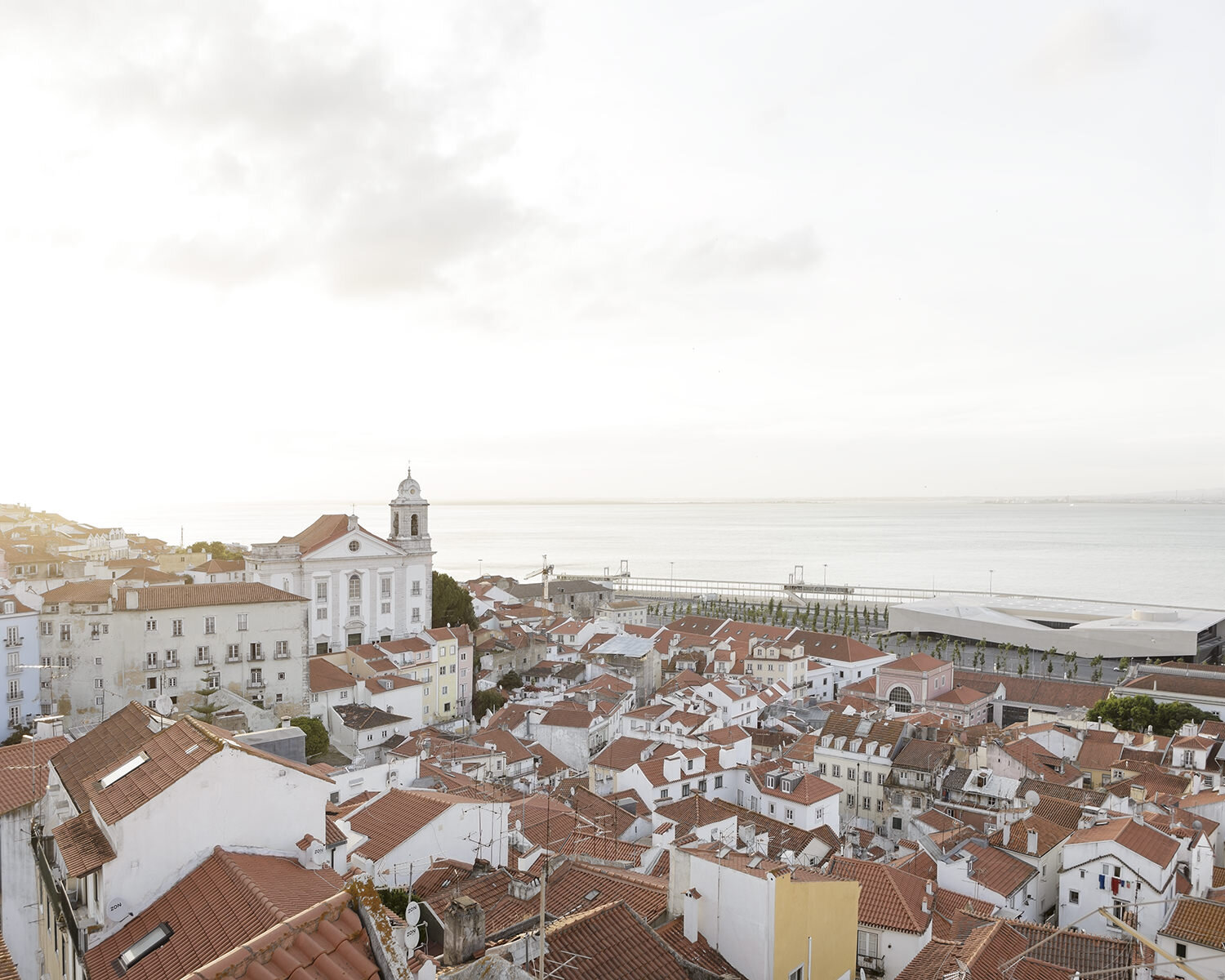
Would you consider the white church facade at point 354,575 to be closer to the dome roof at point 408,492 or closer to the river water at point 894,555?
the dome roof at point 408,492

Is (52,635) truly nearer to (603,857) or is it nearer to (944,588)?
(603,857)

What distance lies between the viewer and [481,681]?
36.8 m

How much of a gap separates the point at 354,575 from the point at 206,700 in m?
13.7

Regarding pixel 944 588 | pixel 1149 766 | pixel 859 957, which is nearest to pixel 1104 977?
pixel 859 957

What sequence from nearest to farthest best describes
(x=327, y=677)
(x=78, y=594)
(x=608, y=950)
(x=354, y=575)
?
1. (x=608, y=950)
2. (x=78, y=594)
3. (x=327, y=677)
4. (x=354, y=575)

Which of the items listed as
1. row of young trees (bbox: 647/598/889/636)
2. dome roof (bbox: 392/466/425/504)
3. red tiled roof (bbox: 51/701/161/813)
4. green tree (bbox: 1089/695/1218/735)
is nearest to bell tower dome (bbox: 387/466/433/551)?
dome roof (bbox: 392/466/425/504)

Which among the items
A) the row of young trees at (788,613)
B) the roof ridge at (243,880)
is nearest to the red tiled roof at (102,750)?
the roof ridge at (243,880)

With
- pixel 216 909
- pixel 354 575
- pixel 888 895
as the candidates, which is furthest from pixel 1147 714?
pixel 216 909

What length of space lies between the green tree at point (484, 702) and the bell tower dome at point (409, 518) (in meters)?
10.7

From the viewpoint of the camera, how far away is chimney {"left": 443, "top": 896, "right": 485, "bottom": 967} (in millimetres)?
5711

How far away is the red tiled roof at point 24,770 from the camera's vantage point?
346 inches

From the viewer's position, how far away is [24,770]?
9.81 m

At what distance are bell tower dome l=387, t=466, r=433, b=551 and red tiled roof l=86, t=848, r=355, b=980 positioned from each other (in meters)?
36.7

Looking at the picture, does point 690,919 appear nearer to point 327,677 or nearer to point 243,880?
point 243,880
